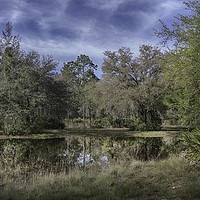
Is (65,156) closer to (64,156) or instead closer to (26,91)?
(64,156)

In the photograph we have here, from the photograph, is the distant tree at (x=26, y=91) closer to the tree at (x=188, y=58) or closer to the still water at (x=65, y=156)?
the still water at (x=65, y=156)

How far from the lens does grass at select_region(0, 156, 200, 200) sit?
16.5ft

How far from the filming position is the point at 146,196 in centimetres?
505

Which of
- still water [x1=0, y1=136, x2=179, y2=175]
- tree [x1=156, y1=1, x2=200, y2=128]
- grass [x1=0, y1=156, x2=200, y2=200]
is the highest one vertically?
tree [x1=156, y1=1, x2=200, y2=128]

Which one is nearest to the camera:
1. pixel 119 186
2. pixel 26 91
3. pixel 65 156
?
pixel 119 186

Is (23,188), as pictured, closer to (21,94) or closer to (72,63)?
(21,94)

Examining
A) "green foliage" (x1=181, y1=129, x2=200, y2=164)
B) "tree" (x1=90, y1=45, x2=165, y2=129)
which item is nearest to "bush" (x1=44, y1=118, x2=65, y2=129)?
"tree" (x1=90, y1=45, x2=165, y2=129)

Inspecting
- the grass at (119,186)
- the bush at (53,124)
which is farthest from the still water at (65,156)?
the bush at (53,124)

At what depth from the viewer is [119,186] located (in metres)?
5.77

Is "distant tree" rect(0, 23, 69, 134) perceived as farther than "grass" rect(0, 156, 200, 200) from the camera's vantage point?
Yes

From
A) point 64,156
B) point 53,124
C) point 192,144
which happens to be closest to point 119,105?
point 53,124

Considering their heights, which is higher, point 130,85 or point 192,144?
point 130,85

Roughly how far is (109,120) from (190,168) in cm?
2331

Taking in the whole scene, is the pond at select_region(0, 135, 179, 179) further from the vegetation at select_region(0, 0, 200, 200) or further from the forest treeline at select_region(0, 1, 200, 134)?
the forest treeline at select_region(0, 1, 200, 134)
